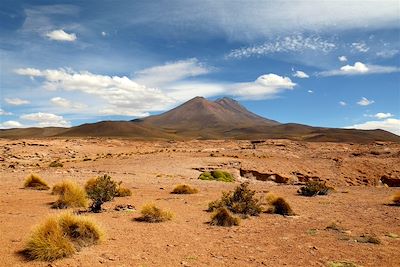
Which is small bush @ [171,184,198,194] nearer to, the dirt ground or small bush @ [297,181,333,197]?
the dirt ground

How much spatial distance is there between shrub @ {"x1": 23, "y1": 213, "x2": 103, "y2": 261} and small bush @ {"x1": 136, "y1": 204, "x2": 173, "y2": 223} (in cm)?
300

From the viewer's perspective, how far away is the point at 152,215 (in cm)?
1228

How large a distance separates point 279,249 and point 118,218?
5.32m

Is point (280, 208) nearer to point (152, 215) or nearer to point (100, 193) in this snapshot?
point (152, 215)

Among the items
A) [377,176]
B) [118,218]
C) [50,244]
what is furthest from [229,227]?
[377,176]

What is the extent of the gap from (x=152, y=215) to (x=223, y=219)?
2190 millimetres

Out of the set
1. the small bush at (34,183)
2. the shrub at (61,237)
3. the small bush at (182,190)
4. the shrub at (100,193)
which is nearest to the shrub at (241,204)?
the shrub at (100,193)

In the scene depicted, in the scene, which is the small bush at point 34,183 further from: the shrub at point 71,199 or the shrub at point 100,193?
the shrub at point 100,193

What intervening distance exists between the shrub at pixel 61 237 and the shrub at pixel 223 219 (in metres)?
4.07

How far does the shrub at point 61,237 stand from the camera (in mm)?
7984

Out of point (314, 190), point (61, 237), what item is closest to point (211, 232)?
point (61, 237)

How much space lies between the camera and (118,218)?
1255 centimetres

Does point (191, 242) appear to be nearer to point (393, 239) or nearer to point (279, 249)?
point (279, 249)

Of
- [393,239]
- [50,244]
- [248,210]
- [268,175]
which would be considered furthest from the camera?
[268,175]
